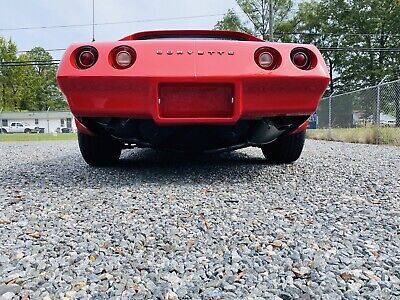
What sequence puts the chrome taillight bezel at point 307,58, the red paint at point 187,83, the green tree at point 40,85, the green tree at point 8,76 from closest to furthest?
the red paint at point 187,83 < the chrome taillight bezel at point 307,58 < the green tree at point 8,76 < the green tree at point 40,85

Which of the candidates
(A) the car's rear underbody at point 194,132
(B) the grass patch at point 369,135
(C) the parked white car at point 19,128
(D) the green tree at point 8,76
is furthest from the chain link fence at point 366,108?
(C) the parked white car at point 19,128

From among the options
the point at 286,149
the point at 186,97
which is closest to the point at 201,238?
the point at 186,97

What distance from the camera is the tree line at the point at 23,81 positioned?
1592 inches

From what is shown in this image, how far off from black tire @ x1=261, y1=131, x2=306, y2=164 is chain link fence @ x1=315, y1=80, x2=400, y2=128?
5478mm

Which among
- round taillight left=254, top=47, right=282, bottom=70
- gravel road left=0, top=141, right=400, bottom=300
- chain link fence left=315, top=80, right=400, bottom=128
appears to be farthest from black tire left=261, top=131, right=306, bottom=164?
chain link fence left=315, top=80, right=400, bottom=128

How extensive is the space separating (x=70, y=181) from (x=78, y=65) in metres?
0.85

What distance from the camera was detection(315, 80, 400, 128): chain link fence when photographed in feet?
27.0

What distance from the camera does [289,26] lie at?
34688 mm

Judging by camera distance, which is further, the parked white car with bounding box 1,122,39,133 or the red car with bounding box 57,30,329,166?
the parked white car with bounding box 1,122,39,133

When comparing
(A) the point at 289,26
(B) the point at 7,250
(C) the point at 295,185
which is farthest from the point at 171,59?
(A) the point at 289,26

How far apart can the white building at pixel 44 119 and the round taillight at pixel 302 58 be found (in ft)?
147

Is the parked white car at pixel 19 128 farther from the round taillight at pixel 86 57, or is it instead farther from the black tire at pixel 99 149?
the round taillight at pixel 86 57

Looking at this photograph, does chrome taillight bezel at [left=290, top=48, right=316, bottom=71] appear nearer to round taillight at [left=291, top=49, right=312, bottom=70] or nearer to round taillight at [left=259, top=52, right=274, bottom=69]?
round taillight at [left=291, top=49, right=312, bottom=70]

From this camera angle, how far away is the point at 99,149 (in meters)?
3.21
